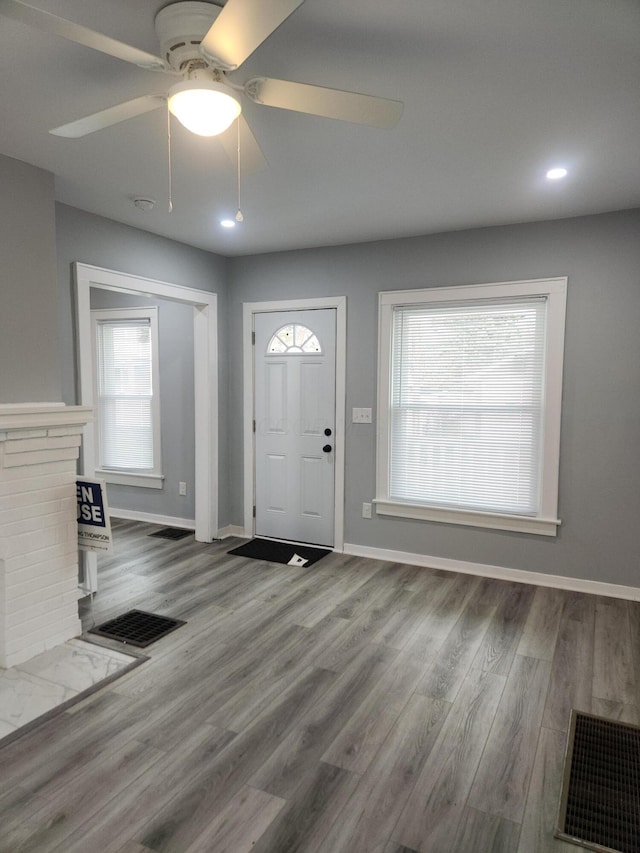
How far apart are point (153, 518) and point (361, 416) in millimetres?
2492

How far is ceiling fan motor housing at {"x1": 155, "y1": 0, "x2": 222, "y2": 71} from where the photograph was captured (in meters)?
1.54

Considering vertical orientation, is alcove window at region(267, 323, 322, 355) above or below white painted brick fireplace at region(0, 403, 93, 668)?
above

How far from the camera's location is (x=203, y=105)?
61.9 inches

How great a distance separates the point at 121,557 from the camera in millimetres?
4309

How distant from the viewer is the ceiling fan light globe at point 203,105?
1537 millimetres

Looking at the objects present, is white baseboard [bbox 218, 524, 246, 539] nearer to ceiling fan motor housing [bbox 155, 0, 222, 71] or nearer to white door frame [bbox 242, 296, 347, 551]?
white door frame [bbox 242, 296, 347, 551]

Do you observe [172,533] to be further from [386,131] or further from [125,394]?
[386,131]

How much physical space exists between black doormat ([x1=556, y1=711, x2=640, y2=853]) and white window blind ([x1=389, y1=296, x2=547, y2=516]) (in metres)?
1.79

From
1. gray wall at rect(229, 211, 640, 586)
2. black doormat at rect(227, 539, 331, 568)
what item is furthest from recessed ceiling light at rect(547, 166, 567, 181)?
black doormat at rect(227, 539, 331, 568)

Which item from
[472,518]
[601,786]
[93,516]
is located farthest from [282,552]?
[601,786]

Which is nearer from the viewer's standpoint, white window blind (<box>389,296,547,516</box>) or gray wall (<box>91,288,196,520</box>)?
white window blind (<box>389,296,547,516</box>)

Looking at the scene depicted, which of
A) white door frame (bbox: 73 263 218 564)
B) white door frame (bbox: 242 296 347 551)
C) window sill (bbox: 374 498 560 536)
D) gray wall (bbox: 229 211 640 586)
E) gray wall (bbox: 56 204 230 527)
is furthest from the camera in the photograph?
white door frame (bbox: 73 263 218 564)

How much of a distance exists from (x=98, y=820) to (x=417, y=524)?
2.95 metres

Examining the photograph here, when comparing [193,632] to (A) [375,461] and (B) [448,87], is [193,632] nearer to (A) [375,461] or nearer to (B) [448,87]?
(A) [375,461]
